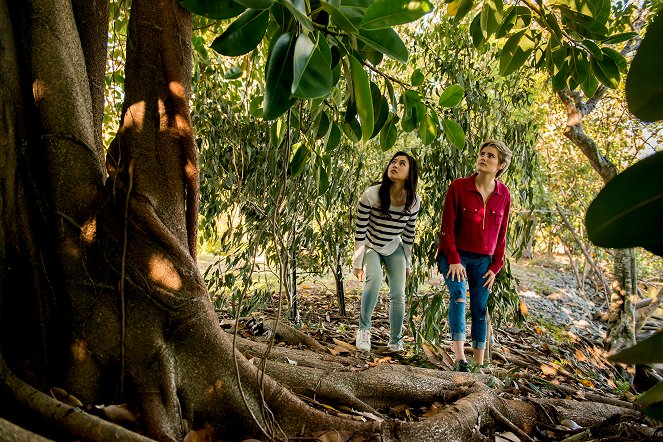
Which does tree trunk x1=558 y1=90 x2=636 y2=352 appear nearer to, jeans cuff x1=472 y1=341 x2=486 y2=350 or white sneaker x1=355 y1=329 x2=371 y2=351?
jeans cuff x1=472 y1=341 x2=486 y2=350

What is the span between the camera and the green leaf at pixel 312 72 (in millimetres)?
956

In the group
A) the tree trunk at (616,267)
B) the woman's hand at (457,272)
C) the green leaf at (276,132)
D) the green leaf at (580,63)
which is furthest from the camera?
the tree trunk at (616,267)

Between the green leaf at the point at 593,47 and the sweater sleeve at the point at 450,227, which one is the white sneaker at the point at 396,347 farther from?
the green leaf at the point at 593,47

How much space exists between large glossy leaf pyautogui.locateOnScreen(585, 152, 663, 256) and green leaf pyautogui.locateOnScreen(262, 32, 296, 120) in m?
0.71

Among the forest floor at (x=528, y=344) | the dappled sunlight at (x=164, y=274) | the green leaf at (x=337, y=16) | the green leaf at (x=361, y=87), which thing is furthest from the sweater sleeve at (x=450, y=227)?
the green leaf at (x=337, y=16)

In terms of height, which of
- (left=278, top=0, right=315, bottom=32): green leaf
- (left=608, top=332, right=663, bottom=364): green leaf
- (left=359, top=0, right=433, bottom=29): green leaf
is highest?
(left=359, top=0, right=433, bottom=29): green leaf

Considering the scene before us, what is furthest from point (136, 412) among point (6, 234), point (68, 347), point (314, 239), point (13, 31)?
point (314, 239)

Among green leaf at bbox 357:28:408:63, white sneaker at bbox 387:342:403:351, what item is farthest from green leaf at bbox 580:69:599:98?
white sneaker at bbox 387:342:403:351

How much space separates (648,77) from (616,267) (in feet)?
20.0

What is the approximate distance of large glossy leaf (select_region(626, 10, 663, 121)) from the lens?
1.75 ft

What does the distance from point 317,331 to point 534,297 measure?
518cm

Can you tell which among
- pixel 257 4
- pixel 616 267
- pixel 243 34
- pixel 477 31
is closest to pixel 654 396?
pixel 257 4

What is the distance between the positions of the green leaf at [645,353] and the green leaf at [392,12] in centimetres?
77

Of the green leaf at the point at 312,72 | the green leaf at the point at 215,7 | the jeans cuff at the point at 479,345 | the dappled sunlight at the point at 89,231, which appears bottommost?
the jeans cuff at the point at 479,345
